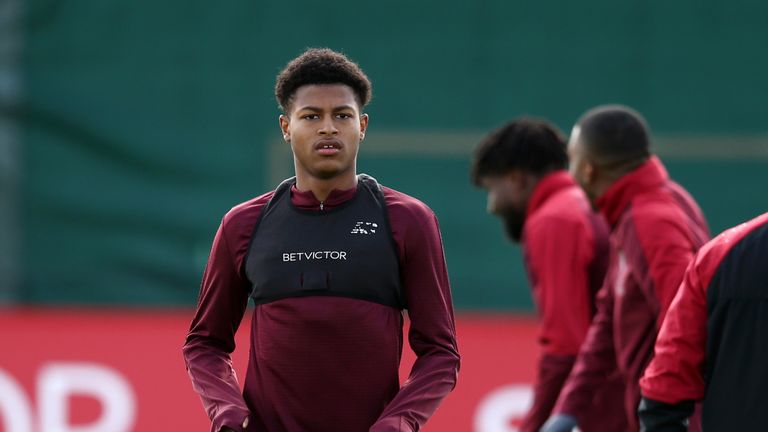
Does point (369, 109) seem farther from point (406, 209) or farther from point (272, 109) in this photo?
point (406, 209)

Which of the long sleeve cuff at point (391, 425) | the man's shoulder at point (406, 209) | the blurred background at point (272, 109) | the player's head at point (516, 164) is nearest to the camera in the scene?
the long sleeve cuff at point (391, 425)

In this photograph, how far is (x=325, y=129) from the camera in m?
3.80

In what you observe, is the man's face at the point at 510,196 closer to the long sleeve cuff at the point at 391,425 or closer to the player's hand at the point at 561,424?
the player's hand at the point at 561,424

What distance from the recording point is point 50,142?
9773 mm

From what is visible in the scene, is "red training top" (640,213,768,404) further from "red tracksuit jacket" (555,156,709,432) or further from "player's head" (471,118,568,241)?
"player's head" (471,118,568,241)

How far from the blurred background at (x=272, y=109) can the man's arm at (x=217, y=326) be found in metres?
5.67

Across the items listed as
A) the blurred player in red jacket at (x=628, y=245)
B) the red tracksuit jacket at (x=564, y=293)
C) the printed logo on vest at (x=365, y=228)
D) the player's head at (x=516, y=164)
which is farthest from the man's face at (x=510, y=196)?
the printed logo on vest at (x=365, y=228)

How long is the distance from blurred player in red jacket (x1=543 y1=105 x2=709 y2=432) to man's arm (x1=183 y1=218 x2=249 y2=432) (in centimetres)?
150

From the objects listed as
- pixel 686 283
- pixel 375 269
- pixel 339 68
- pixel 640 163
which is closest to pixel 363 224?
pixel 375 269

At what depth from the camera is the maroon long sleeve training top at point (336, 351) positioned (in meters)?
3.74

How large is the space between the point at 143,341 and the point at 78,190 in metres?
2.01

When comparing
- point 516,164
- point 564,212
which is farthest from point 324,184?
point 516,164

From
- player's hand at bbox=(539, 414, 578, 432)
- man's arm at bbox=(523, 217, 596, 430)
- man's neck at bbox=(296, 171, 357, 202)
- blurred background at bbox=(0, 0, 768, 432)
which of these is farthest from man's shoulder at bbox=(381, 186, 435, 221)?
blurred background at bbox=(0, 0, 768, 432)

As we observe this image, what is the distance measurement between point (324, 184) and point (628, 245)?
4.80ft
